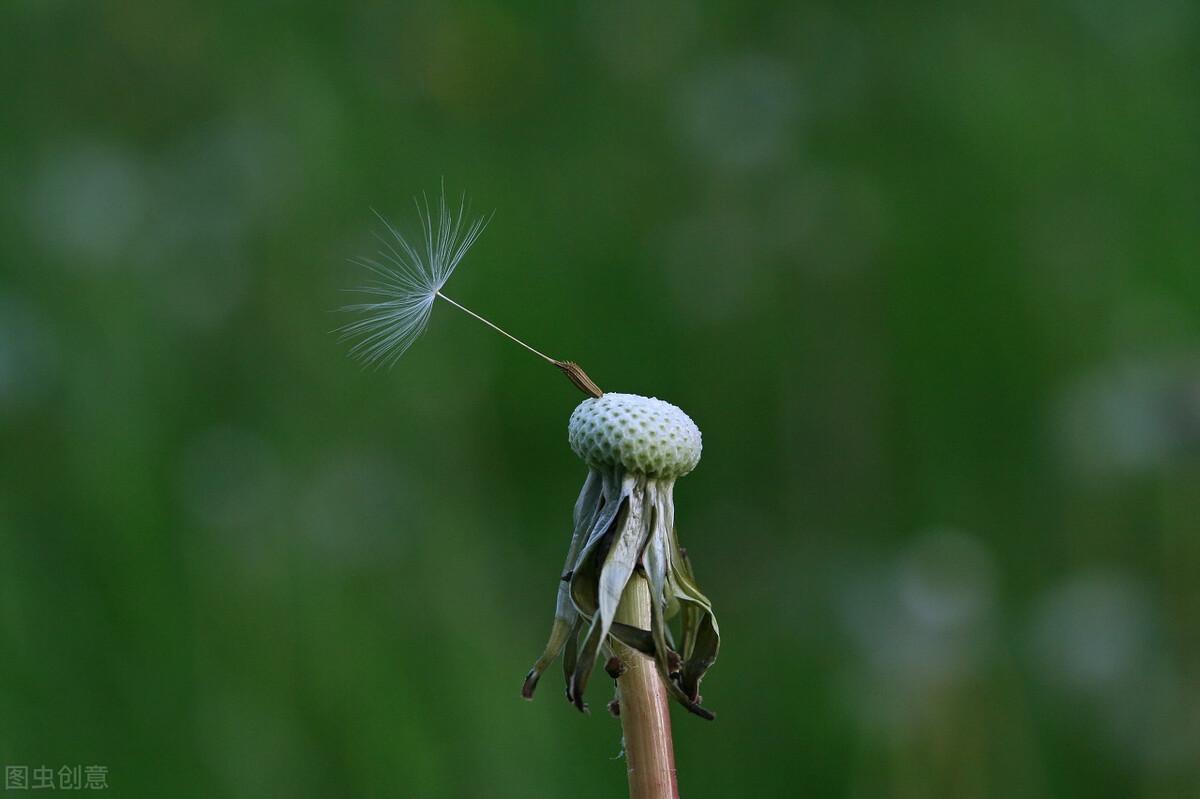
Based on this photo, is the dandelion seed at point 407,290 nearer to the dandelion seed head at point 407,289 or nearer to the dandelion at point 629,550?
the dandelion seed head at point 407,289

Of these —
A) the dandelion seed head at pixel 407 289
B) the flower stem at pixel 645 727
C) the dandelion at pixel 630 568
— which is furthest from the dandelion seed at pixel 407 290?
the flower stem at pixel 645 727

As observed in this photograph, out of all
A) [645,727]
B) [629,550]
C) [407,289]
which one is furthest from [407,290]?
[645,727]

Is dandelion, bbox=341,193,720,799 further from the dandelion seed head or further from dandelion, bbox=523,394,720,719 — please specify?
the dandelion seed head

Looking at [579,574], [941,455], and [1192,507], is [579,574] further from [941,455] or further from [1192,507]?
[941,455]

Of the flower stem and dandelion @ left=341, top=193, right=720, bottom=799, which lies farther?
dandelion @ left=341, top=193, right=720, bottom=799

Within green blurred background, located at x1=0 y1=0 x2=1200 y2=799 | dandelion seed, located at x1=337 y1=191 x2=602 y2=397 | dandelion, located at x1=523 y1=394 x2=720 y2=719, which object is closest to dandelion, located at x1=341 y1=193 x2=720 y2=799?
dandelion, located at x1=523 y1=394 x2=720 y2=719

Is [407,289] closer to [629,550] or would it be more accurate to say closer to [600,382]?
[629,550]
